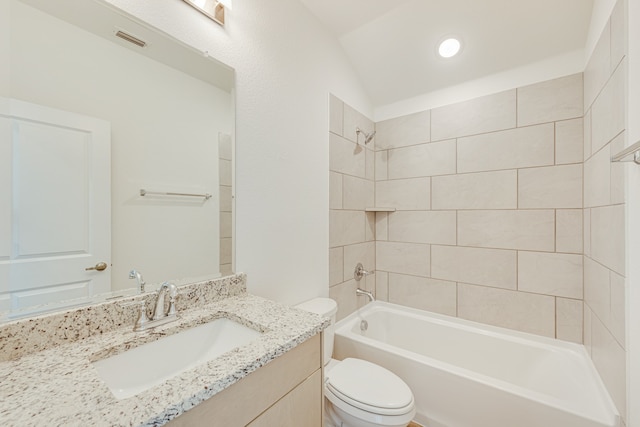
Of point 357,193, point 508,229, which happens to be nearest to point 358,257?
point 357,193

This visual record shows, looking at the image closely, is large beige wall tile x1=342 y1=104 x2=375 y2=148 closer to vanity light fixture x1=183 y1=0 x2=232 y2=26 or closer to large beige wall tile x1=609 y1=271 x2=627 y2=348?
vanity light fixture x1=183 y1=0 x2=232 y2=26

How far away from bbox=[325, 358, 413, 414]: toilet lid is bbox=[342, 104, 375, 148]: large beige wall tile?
1.63 metres

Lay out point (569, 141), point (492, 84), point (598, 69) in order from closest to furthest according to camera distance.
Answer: point (598, 69), point (569, 141), point (492, 84)

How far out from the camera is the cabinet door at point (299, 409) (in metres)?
0.78

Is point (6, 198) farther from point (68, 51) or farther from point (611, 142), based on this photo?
point (611, 142)

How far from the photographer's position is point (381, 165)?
2.50 meters

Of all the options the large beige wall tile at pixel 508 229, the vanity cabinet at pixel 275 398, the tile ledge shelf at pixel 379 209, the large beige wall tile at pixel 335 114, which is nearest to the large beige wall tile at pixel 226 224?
the vanity cabinet at pixel 275 398

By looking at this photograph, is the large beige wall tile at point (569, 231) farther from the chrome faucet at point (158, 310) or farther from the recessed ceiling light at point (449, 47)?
the chrome faucet at point (158, 310)

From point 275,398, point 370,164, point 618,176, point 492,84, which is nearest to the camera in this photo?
point 275,398

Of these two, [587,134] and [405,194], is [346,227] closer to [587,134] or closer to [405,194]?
[405,194]

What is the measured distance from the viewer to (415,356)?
1612 mm

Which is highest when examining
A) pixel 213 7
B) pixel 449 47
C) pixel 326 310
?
pixel 449 47

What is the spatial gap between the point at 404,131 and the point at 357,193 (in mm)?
712

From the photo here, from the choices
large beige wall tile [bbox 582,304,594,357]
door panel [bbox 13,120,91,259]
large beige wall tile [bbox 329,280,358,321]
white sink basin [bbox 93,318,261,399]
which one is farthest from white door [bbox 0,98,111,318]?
large beige wall tile [bbox 582,304,594,357]
